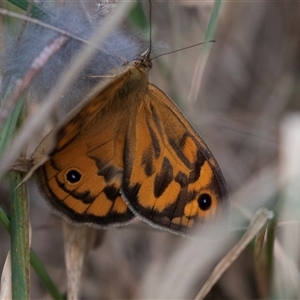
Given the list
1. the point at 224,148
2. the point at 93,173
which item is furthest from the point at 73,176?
the point at 224,148

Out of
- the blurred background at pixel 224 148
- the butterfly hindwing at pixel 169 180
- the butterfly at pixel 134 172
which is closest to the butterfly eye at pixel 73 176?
the butterfly at pixel 134 172

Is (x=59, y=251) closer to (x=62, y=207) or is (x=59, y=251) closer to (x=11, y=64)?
(x=62, y=207)

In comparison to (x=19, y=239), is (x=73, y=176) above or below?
above

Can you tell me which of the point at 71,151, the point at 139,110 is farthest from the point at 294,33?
the point at 71,151

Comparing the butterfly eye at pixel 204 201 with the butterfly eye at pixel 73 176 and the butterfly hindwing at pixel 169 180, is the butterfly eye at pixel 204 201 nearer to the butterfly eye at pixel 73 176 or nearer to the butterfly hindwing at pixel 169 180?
Result: the butterfly hindwing at pixel 169 180

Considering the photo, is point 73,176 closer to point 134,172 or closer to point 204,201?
point 134,172

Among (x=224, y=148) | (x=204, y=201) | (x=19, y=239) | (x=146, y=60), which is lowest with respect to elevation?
(x=19, y=239)

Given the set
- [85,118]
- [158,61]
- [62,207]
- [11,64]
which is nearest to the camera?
[85,118]
